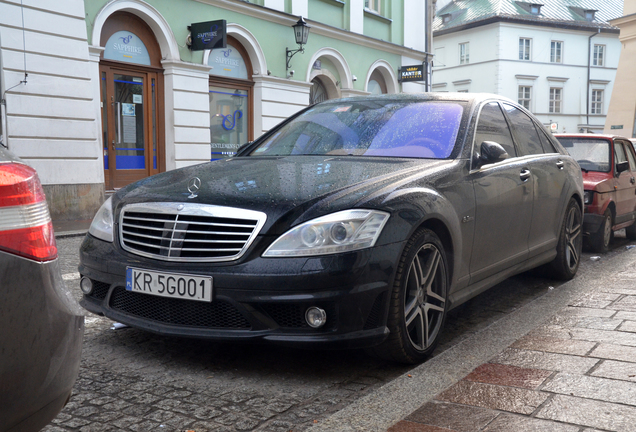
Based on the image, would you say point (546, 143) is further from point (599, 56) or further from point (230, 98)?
point (599, 56)

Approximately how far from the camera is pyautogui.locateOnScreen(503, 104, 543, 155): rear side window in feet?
17.4

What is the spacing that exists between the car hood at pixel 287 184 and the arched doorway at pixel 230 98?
12.0 meters

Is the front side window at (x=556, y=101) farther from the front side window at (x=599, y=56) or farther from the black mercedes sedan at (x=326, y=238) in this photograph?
the black mercedes sedan at (x=326, y=238)

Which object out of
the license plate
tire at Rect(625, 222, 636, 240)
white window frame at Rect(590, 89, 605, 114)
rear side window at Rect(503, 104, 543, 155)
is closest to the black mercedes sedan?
the license plate

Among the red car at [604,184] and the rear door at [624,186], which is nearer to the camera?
the red car at [604,184]

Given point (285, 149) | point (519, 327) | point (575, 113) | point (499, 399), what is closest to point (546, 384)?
point (499, 399)

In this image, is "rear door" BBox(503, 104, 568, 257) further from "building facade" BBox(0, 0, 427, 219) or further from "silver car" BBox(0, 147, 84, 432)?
"building facade" BBox(0, 0, 427, 219)

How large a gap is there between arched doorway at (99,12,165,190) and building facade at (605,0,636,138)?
86.2 ft

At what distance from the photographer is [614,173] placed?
8312 millimetres

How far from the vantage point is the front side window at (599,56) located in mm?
50688

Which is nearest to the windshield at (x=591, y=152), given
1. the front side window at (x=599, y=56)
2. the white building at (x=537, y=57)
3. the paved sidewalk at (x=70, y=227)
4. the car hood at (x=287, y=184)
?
the car hood at (x=287, y=184)

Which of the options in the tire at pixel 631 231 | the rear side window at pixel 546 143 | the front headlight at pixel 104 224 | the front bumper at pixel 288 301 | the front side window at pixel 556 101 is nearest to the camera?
the front bumper at pixel 288 301

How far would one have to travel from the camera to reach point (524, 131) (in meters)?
5.47

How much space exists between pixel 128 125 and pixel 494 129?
1051 cm
